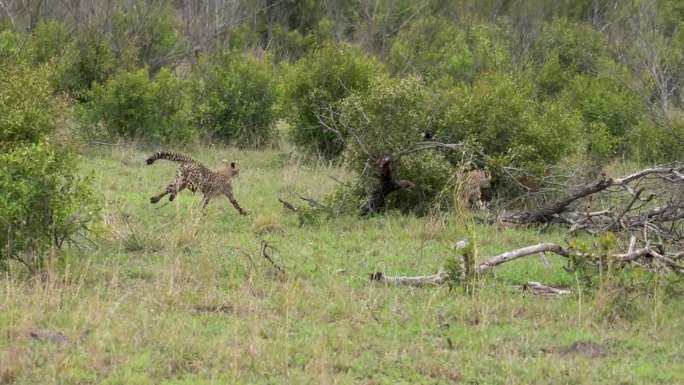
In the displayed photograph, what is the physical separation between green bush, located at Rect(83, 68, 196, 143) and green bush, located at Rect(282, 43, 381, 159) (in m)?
2.02

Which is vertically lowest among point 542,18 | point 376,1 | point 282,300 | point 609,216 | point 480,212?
point 542,18

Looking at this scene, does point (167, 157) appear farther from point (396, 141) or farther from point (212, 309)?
point (212, 309)

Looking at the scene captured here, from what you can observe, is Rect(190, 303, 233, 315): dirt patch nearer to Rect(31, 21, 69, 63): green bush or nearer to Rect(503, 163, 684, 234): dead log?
Rect(503, 163, 684, 234): dead log

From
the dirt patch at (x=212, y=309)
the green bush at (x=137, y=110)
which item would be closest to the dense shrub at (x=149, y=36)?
the green bush at (x=137, y=110)

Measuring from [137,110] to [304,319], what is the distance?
9920 millimetres

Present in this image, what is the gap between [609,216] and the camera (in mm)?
9414

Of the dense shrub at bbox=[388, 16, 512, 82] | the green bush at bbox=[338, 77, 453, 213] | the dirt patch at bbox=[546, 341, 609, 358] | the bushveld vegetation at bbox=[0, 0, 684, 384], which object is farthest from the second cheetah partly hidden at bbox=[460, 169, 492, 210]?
the dense shrub at bbox=[388, 16, 512, 82]

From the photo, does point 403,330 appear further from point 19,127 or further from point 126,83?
point 126,83

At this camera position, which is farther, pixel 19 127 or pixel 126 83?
pixel 126 83

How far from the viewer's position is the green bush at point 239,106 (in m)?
17.1

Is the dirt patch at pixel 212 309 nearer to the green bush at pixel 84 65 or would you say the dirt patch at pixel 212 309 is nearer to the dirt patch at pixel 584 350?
the dirt patch at pixel 584 350

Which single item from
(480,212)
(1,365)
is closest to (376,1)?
(480,212)

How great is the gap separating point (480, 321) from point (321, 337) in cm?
132

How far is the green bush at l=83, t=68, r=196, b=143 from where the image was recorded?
15.8 metres
